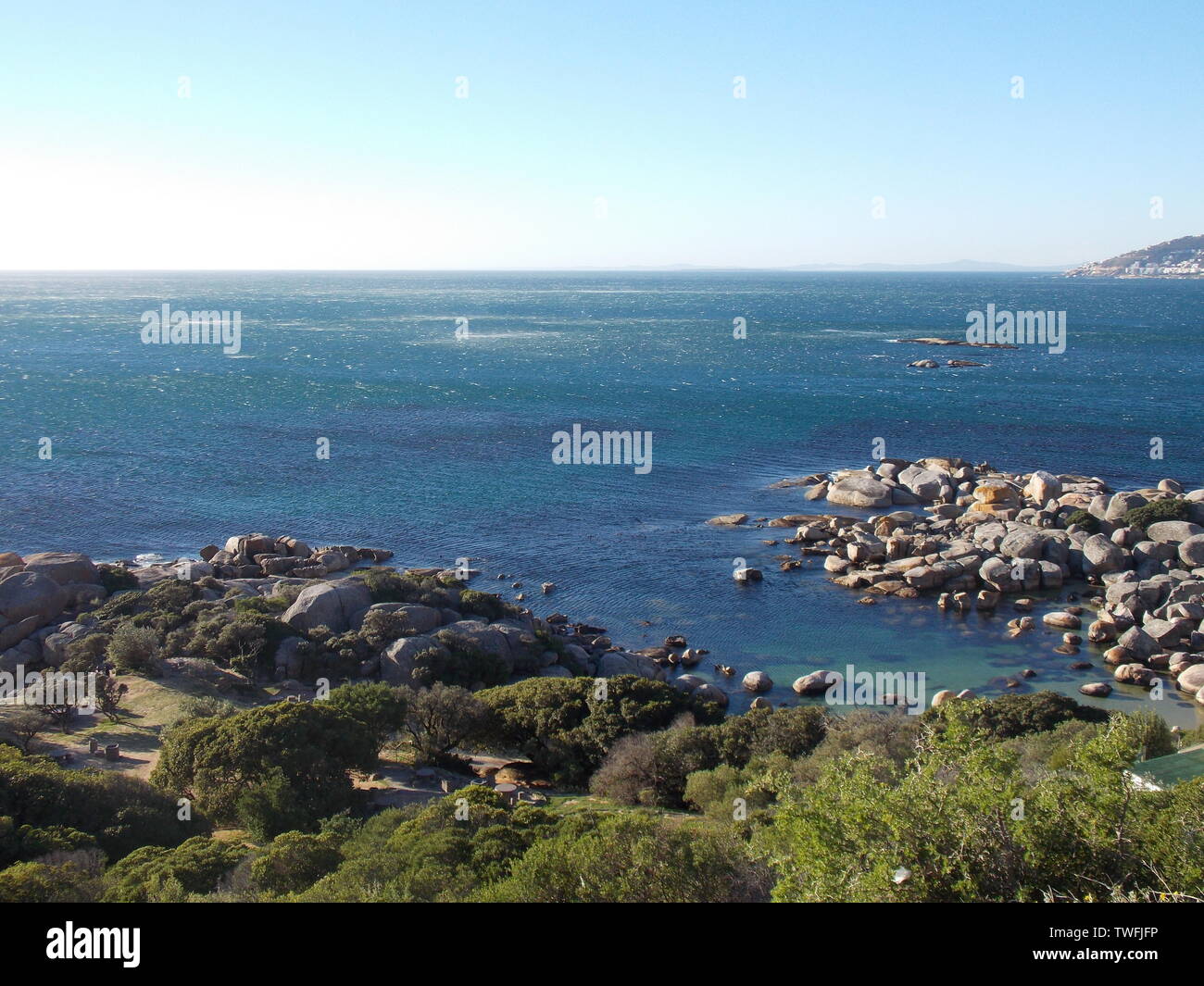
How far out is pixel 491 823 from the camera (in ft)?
58.4

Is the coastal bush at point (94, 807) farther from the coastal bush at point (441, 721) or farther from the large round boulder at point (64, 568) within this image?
the large round boulder at point (64, 568)

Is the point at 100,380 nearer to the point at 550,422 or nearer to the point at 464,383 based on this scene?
the point at 464,383

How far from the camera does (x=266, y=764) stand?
21.2 m

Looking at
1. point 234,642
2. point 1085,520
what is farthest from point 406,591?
point 1085,520

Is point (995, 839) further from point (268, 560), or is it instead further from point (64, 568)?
point (268, 560)

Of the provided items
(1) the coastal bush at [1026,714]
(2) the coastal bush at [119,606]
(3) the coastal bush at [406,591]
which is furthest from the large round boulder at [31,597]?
(1) the coastal bush at [1026,714]

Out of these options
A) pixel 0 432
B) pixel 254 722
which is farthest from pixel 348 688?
pixel 0 432

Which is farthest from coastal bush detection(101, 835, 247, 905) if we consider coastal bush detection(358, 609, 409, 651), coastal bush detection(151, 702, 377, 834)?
coastal bush detection(358, 609, 409, 651)

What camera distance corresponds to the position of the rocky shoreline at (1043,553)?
36375 millimetres

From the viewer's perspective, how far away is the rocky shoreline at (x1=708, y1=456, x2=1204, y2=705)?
119ft

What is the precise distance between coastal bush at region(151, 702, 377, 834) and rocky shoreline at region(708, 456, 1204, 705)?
695 inches

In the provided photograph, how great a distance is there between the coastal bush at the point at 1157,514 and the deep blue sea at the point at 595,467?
12965 millimetres

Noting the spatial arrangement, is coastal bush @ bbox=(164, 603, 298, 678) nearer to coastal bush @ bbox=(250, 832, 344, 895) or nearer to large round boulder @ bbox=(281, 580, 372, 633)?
large round boulder @ bbox=(281, 580, 372, 633)
